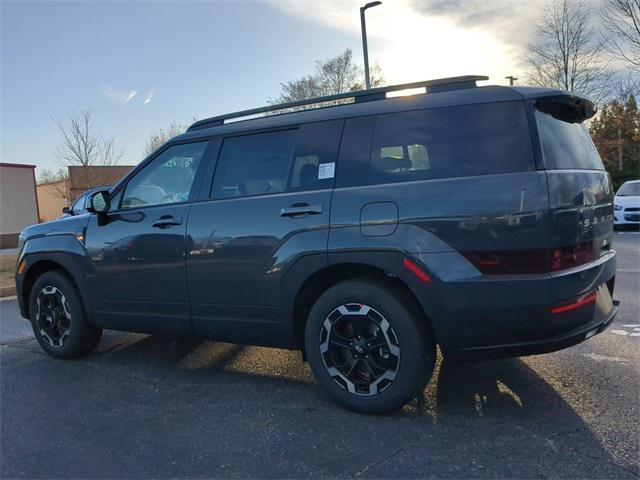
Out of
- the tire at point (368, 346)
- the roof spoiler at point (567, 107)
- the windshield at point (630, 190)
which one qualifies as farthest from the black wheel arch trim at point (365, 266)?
the windshield at point (630, 190)

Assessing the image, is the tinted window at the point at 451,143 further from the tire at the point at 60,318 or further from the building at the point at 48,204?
the building at the point at 48,204

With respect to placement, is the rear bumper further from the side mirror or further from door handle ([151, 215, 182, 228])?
the side mirror

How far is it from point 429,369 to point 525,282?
785 mm

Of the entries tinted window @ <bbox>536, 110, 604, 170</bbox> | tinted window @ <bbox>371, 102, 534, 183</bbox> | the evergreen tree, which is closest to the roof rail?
tinted window @ <bbox>371, 102, 534, 183</bbox>

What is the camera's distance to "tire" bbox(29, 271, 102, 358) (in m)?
4.73

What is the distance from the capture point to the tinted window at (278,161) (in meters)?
3.55

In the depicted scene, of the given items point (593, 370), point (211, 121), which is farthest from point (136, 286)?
point (593, 370)

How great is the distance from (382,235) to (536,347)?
1.08 m

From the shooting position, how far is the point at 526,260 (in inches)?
113

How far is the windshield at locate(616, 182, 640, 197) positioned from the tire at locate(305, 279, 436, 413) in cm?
1585

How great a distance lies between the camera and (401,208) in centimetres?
314

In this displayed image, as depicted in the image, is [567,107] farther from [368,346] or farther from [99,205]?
[99,205]

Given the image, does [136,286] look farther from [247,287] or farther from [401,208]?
[401,208]

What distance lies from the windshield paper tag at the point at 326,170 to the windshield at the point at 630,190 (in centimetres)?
1580
